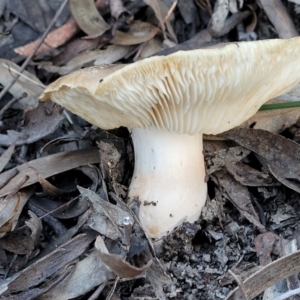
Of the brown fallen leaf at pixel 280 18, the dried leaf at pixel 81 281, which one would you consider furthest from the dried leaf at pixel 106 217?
the brown fallen leaf at pixel 280 18

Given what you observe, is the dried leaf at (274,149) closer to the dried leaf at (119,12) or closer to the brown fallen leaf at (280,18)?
the brown fallen leaf at (280,18)

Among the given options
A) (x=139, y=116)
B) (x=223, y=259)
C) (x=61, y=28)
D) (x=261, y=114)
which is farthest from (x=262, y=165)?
(x=61, y=28)

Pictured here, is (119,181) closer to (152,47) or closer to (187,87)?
(187,87)

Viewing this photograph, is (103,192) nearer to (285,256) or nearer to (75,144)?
(75,144)

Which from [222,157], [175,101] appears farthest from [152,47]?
[175,101]

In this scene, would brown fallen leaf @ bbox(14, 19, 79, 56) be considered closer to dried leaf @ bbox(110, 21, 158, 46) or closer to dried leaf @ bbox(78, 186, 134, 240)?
dried leaf @ bbox(110, 21, 158, 46)

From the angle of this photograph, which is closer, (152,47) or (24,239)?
(24,239)

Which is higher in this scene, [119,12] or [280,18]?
[119,12]
